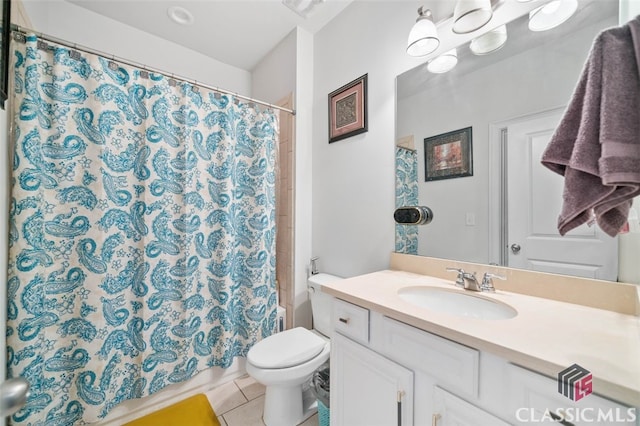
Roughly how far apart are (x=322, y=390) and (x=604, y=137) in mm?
1413

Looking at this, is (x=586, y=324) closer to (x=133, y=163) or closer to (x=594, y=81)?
(x=594, y=81)

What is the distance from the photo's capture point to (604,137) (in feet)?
1.43

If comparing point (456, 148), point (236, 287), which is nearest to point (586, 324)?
point (456, 148)

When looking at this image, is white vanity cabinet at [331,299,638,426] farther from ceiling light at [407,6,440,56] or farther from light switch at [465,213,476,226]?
ceiling light at [407,6,440,56]

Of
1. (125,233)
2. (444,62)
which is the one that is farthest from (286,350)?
(444,62)

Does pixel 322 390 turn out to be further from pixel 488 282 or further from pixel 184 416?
pixel 488 282

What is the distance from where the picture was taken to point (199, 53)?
217 cm

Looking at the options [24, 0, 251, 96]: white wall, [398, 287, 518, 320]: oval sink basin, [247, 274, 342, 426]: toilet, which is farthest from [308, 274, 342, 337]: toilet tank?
[24, 0, 251, 96]: white wall

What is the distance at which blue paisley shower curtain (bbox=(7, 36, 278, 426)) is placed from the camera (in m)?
1.11

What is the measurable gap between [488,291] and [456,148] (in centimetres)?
65

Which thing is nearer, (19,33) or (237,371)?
(19,33)

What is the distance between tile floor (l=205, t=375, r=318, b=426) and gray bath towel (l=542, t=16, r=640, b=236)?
1549mm

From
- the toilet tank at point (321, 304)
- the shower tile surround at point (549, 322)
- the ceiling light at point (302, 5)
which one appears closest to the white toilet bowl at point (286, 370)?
the toilet tank at point (321, 304)

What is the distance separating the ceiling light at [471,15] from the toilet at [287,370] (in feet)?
5.44
